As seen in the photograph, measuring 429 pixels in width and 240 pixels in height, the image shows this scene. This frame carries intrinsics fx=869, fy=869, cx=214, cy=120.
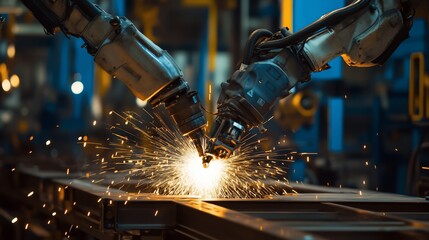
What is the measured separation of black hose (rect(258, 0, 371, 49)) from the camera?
3.56 m

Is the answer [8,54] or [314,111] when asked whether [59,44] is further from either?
[314,111]

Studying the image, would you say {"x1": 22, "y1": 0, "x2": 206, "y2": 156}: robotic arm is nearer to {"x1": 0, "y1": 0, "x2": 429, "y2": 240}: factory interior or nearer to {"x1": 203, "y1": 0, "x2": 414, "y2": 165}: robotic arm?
{"x1": 0, "y1": 0, "x2": 429, "y2": 240}: factory interior

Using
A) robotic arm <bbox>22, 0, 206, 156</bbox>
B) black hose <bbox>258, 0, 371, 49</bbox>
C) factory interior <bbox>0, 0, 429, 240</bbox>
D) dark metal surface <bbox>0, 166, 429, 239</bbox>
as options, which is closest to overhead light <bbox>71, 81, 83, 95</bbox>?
factory interior <bbox>0, 0, 429, 240</bbox>

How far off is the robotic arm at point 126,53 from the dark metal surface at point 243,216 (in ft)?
1.30

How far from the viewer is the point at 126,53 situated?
349cm

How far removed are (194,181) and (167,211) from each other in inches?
29.0

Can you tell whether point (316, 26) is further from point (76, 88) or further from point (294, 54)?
point (76, 88)

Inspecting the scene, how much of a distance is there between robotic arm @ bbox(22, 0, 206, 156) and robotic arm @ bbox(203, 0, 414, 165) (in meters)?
0.15

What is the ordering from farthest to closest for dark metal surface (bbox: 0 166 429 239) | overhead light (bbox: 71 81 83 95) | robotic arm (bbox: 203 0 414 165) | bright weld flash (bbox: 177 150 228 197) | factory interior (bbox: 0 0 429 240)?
overhead light (bbox: 71 81 83 95), bright weld flash (bbox: 177 150 228 197), robotic arm (bbox: 203 0 414 165), factory interior (bbox: 0 0 429 240), dark metal surface (bbox: 0 166 429 239)

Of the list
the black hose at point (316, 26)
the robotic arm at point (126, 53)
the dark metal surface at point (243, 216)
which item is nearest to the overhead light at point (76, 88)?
the dark metal surface at point (243, 216)

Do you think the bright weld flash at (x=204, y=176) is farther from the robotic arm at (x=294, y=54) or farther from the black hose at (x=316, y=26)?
the black hose at (x=316, y=26)

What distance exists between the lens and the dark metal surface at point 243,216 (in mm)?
2588

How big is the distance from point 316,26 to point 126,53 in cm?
79

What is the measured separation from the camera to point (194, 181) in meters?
4.11
